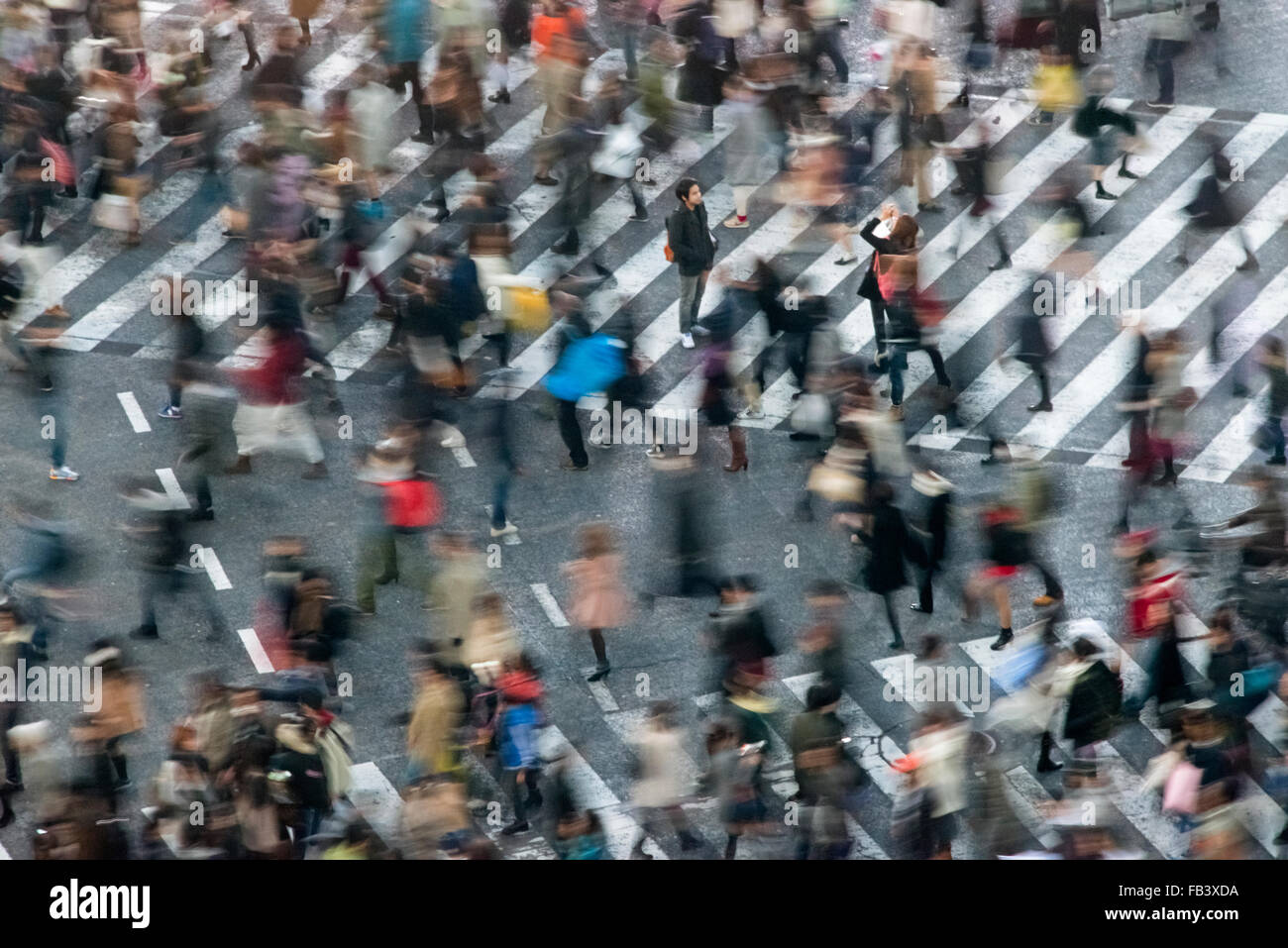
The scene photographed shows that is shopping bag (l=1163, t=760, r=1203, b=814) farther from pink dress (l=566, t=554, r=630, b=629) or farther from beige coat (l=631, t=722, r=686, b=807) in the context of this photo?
pink dress (l=566, t=554, r=630, b=629)

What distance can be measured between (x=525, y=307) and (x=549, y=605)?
345 centimetres

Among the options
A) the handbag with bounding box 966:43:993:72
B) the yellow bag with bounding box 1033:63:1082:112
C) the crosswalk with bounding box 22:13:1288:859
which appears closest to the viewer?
the crosswalk with bounding box 22:13:1288:859

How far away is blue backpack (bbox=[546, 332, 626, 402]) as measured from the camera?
72.8 ft

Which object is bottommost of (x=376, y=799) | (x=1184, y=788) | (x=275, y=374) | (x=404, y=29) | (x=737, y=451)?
(x=376, y=799)

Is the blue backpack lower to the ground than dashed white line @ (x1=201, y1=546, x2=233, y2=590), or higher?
higher

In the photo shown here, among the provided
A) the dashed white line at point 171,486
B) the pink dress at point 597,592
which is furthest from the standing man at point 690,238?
the dashed white line at point 171,486

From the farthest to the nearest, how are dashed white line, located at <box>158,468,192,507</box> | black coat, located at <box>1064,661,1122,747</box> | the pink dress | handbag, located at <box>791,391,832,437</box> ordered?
handbag, located at <box>791,391,832,437</box>
dashed white line, located at <box>158,468,192,507</box>
the pink dress
black coat, located at <box>1064,661,1122,747</box>

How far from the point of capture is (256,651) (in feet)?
69.0

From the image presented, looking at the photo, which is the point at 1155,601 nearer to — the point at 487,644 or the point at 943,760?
the point at 943,760

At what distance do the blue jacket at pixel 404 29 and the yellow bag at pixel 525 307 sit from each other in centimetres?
403

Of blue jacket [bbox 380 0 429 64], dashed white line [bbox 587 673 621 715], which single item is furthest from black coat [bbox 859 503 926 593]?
blue jacket [bbox 380 0 429 64]

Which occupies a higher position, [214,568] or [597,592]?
[597,592]

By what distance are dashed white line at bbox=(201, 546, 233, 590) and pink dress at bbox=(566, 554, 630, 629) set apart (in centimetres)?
312

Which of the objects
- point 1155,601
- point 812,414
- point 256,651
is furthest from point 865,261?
point 256,651
